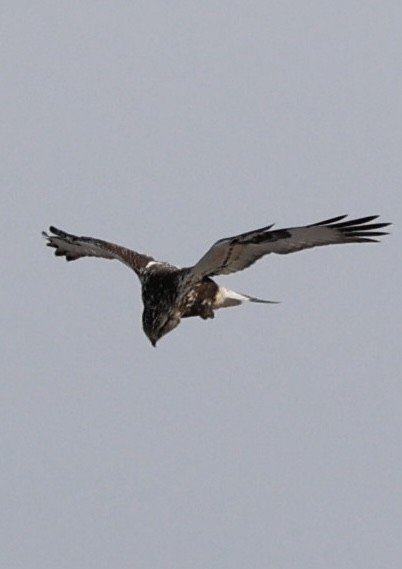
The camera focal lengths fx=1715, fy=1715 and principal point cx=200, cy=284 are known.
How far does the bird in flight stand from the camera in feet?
49.9

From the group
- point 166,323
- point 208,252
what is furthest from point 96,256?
point 208,252

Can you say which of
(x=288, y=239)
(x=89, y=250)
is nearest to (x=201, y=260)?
(x=288, y=239)

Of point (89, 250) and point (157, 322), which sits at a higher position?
point (89, 250)

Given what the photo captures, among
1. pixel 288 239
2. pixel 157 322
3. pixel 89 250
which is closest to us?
pixel 288 239

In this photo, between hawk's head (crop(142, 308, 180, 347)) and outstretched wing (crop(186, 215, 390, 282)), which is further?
hawk's head (crop(142, 308, 180, 347))

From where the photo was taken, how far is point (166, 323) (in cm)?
1703

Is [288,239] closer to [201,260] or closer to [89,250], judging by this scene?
[201,260]

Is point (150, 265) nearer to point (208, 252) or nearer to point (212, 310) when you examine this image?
point (212, 310)

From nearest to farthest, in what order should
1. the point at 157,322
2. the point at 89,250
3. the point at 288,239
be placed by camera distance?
the point at 288,239
the point at 157,322
the point at 89,250

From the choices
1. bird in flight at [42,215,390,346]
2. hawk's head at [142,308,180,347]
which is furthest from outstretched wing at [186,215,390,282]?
hawk's head at [142,308,180,347]

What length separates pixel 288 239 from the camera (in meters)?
15.3

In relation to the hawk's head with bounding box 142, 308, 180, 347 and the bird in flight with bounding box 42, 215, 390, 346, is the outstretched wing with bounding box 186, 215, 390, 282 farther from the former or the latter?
the hawk's head with bounding box 142, 308, 180, 347

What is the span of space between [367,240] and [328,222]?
0.42 metres

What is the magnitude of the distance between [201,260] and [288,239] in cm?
90
